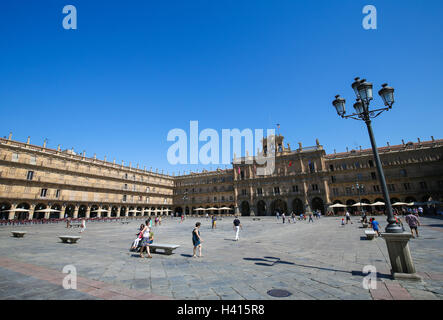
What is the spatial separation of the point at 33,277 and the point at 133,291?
2716 millimetres

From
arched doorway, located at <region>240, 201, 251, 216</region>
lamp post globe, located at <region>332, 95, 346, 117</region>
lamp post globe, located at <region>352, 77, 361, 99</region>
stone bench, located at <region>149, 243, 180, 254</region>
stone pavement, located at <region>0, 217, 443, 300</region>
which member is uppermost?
lamp post globe, located at <region>352, 77, 361, 99</region>

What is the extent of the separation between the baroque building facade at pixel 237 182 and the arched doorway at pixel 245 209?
23cm

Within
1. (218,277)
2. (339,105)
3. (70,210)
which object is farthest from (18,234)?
(70,210)

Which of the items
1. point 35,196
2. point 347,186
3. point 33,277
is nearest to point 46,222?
point 35,196

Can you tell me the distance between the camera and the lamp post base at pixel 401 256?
435 centimetres

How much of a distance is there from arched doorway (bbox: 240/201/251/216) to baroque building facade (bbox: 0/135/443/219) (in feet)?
0.77

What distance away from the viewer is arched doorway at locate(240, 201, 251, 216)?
47875 millimetres

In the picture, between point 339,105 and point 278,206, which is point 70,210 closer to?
point 278,206

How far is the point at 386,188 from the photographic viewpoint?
5.07m

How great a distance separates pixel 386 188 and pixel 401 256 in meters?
1.53

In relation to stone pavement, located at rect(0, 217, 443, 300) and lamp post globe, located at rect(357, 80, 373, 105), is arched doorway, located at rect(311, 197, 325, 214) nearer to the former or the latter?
stone pavement, located at rect(0, 217, 443, 300)

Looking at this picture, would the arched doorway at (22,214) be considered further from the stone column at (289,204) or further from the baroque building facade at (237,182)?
the stone column at (289,204)

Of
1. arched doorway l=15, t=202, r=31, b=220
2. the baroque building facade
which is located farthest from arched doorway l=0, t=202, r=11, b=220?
arched doorway l=15, t=202, r=31, b=220
